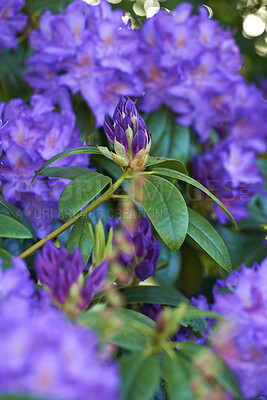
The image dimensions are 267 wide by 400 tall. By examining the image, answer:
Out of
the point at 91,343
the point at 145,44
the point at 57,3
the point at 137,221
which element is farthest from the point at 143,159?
the point at 57,3

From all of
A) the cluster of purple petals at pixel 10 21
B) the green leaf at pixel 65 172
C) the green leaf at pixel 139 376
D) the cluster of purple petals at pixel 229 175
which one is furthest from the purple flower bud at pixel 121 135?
the cluster of purple petals at pixel 10 21

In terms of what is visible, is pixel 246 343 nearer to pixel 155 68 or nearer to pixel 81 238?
pixel 81 238

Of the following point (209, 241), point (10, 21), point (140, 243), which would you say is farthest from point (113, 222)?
point (10, 21)

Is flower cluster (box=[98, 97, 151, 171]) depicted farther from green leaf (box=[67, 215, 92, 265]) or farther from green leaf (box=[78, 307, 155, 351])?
green leaf (box=[78, 307, 155, 351])

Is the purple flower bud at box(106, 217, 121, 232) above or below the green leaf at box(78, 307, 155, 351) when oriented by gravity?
below

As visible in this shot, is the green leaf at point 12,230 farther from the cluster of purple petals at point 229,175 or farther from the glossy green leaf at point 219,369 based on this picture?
the cluster of purple petals at point 229,175

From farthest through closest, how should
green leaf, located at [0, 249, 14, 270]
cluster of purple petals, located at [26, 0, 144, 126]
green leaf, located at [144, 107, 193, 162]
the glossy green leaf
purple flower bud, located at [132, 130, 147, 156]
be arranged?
green leaf, located at [144, 107, 193, 162] → cluster of purple petals, located at [26, 0, 144, 126] → purple flower bud, located at [132, 130, 147, 156] → green leaf, located at [0, 249, 14, 270] → the glossy green leaf

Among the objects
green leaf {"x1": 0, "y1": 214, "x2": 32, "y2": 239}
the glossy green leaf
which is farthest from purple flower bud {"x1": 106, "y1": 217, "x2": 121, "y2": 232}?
the glossy green leaf
